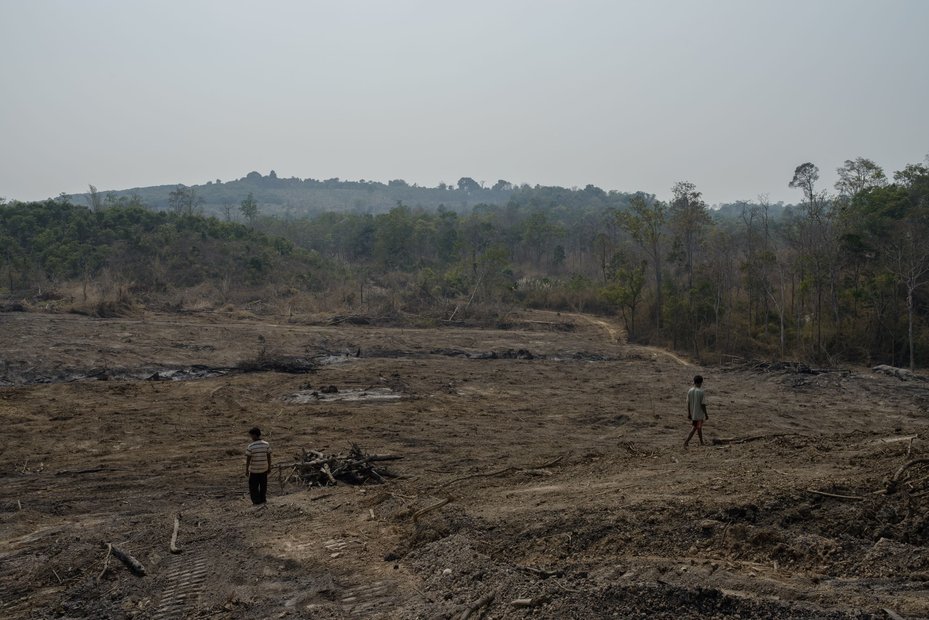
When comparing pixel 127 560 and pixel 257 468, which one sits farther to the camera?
pixel 257 468

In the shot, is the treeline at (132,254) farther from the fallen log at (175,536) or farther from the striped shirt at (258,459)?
the fallen log at (175,536)

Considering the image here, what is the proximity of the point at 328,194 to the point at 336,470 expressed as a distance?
160 m

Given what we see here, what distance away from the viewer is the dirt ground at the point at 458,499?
5.83m

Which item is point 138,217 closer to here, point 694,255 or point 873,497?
point 694,255

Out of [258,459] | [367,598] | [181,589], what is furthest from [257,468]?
[367,598]

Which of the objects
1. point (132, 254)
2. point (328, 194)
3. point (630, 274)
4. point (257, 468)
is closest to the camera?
point (257, 468)

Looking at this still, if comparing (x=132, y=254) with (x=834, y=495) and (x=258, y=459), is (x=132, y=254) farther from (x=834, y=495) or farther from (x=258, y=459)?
(x=834, y=495)

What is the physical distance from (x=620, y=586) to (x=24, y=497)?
8615 millimetres

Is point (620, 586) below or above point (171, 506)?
above

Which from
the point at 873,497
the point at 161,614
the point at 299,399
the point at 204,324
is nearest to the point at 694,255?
the point at 204,324

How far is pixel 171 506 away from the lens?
989cm

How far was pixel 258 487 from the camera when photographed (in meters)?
A: 9.66

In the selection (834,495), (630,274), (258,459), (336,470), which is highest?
(630,274)

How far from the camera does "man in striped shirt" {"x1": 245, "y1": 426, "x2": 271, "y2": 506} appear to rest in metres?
9.51
